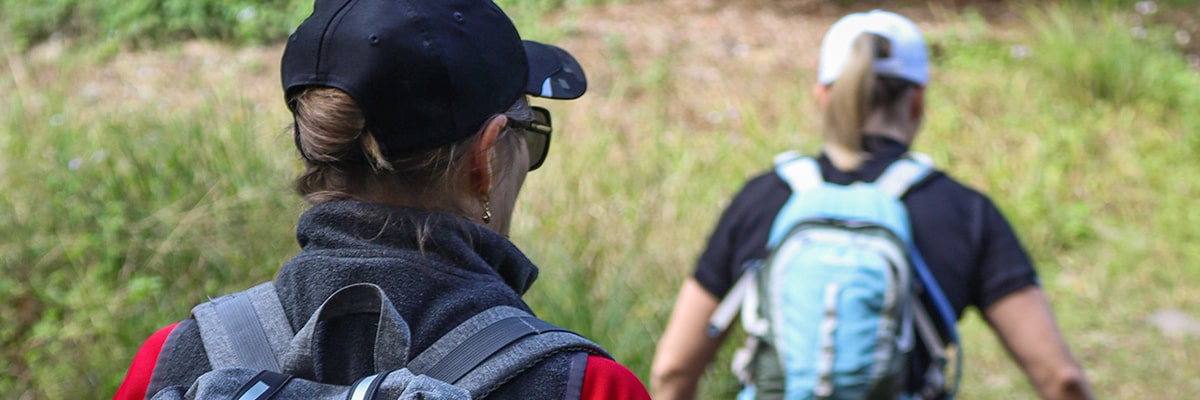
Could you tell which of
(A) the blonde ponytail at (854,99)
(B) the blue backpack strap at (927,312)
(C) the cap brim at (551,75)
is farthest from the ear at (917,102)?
(C) the cap brim at (551,75)

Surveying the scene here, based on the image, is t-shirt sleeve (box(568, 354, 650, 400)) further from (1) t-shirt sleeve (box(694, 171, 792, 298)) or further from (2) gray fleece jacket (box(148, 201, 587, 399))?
(1) t-shirt sleeve (box(694, 171, 792, 298))

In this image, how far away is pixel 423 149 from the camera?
4.73 feet

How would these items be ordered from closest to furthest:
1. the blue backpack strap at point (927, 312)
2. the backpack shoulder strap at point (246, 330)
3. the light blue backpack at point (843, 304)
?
the backpack shoulder strap at point (246, 330) → the light blue backpack at point (843, 304) → the blue backpack strap at point (927, 312)

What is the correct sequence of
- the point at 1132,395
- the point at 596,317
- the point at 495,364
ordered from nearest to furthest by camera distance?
the point at 495,364 < the point at 596,317 < the point at 1132,395

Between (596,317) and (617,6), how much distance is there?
6.02 metres

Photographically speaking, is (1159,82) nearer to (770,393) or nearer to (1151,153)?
(1151,153)

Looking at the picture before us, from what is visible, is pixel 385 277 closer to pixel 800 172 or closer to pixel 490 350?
pixel 490 350

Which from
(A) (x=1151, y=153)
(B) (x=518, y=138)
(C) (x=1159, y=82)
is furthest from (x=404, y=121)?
(C) (x=1159, y=82)

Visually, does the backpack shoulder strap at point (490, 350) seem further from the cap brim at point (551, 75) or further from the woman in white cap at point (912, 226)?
the woman in white cap at point (912, 226)

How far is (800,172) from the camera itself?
8.93 ft

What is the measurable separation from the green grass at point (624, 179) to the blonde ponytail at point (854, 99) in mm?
1571

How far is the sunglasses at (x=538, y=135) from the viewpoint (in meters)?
1.63

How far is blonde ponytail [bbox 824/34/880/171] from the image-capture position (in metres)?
2.70

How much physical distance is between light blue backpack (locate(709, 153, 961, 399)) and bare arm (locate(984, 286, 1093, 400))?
129mm
